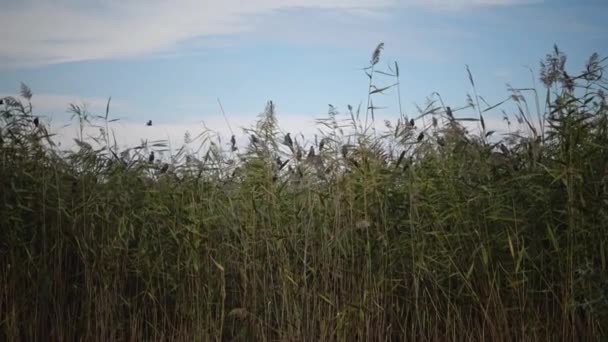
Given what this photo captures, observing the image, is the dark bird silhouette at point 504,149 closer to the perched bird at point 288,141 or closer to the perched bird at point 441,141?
the perched bird at point 441,141

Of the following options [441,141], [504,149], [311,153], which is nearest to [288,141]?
[311,153]

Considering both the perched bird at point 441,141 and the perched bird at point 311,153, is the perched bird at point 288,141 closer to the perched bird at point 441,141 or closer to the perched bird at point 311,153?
the perched bird at point 311,153

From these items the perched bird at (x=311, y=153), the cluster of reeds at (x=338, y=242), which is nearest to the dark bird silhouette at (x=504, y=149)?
the cluster of reeds at (x=338, y=242)

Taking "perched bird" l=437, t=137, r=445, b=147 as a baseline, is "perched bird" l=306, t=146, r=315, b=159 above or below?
below

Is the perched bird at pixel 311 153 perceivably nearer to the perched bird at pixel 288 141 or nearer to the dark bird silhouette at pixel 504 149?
the perched bird at pixel 288 141

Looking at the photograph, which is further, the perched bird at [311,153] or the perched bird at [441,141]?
the perched bird at [441,141]

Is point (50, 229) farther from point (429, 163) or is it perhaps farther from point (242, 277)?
point (429, 163)

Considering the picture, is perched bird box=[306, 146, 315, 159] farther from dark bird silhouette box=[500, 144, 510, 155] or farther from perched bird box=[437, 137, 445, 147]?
dark bird silhouette box=[500, 144, 510, 155]

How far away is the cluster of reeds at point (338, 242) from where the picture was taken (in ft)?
16.5

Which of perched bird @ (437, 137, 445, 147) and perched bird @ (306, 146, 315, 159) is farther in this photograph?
perched bird @ (437, 137, 445, 147)

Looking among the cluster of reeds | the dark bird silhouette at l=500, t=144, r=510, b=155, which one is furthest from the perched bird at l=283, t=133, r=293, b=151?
the dark bird silhouette at l=500, t=144, r=510, b=155

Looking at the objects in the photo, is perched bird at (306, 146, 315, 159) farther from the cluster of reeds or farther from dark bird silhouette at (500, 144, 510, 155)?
dark bird silhouette at (500, 144, 510, 155)

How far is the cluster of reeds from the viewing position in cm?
503

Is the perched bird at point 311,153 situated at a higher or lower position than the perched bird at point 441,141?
lower
